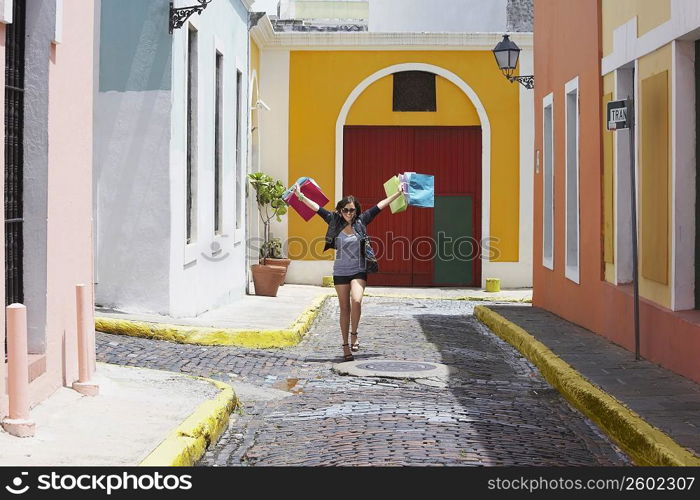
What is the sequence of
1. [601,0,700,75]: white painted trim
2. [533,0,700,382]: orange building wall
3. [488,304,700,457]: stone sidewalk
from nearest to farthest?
[488,304,700,457]: stone sidewalk → [601,0,700,75]: white painted trim → [533,0,700,382]: orange building wall

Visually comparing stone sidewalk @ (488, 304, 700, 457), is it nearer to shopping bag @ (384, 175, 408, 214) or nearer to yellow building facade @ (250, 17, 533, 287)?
shopping bag @ (384, 175, 408, 214)

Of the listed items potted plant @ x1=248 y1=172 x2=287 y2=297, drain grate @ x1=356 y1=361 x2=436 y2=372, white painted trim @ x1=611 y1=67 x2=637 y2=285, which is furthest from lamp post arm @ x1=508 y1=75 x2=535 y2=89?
drain grate @ x1=356 y1=361 x2=436 y2=372

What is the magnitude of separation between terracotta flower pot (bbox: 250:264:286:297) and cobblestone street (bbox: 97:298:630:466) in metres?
5.89

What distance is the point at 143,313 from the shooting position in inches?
509

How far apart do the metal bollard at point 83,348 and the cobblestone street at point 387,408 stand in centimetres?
101

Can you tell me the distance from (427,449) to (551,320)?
8222mm

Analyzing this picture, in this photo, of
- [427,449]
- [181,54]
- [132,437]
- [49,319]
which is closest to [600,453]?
[427,449]

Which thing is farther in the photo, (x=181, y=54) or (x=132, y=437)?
(x=181, y=54)

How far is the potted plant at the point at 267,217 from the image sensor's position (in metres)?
19.8

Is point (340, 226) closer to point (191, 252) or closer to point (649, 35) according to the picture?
point (191, 252)

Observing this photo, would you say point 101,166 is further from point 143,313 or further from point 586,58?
point 586,58

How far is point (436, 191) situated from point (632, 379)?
14453 mm

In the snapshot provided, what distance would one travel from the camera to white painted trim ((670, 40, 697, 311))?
9.78 meters

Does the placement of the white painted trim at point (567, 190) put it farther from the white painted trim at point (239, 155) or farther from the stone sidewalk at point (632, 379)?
the white painted trim at point (239, 155)
